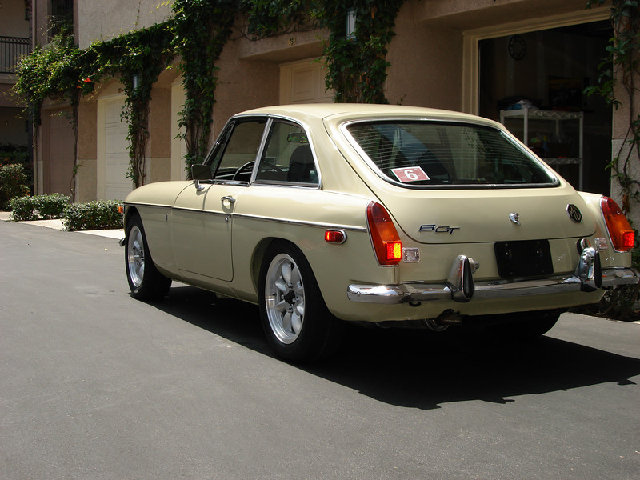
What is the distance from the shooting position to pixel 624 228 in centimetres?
554

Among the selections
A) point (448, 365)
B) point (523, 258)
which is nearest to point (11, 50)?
point (448, 365)

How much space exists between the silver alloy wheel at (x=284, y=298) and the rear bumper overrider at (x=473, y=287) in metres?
0.70

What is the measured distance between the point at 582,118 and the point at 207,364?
24.2 ft

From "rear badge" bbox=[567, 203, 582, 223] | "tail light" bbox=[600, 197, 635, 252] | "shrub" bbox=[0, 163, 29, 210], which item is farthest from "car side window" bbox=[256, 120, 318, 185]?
"shrub" bbox=[0, 163, 29, 210]

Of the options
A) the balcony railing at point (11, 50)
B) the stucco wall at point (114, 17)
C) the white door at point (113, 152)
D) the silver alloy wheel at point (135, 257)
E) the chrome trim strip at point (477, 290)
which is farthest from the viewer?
the balcony railing at point (11, 50)

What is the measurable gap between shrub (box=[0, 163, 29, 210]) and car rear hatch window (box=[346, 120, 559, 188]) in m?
19.7

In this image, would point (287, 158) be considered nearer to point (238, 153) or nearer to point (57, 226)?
point (238, 153)

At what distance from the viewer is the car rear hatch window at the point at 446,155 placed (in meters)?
5.32

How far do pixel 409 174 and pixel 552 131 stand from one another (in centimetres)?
640

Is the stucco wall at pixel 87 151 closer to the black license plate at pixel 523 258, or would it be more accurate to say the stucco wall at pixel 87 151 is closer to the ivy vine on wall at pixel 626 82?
the ivy vine on wall at pixel 626 82

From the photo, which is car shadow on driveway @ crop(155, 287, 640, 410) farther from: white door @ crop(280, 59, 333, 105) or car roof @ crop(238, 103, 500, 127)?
white door @ crop(280, 59, 333, 105)

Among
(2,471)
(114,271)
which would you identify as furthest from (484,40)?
(2,471)

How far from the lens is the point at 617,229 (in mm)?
5512

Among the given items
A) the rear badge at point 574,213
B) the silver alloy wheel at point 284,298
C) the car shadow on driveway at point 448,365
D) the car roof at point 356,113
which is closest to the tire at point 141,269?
the car shadow on driveway at point 448,365
